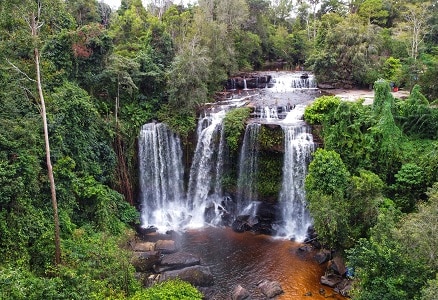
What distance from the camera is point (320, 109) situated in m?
23.6

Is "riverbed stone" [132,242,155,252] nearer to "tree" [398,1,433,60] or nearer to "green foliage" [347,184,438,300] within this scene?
"green foliage" [347,184,438,300]

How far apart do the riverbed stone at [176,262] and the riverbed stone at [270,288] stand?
150 inches

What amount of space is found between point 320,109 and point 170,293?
1510cm

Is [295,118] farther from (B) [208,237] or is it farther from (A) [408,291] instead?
(A) [408,291]

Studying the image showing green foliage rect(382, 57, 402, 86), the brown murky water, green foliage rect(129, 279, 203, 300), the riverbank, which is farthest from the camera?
green foliage rect(382, 57, 402, 86)

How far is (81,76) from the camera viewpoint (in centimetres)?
2361

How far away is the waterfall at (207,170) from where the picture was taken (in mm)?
25438

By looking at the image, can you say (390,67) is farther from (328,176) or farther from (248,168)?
(328,176)

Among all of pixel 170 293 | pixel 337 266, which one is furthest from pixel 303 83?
pixel 170 293

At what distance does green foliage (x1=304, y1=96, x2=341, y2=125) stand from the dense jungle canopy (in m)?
0.09

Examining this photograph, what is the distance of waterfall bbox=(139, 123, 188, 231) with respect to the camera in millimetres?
25234

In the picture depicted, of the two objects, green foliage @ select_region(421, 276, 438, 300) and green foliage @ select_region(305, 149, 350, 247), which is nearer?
green foliage @ select_region(421, 276, 438, 300)

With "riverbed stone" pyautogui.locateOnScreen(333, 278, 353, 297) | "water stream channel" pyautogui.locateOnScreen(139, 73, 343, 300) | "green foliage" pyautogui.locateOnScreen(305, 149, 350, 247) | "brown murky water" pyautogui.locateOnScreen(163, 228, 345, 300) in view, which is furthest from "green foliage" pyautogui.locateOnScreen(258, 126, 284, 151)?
"riverbed stone" pyautogui.locateOnScreen(333, 278, 353, 297)

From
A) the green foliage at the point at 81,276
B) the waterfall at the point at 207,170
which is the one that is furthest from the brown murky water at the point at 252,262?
the green foliage at the point at 81,276
